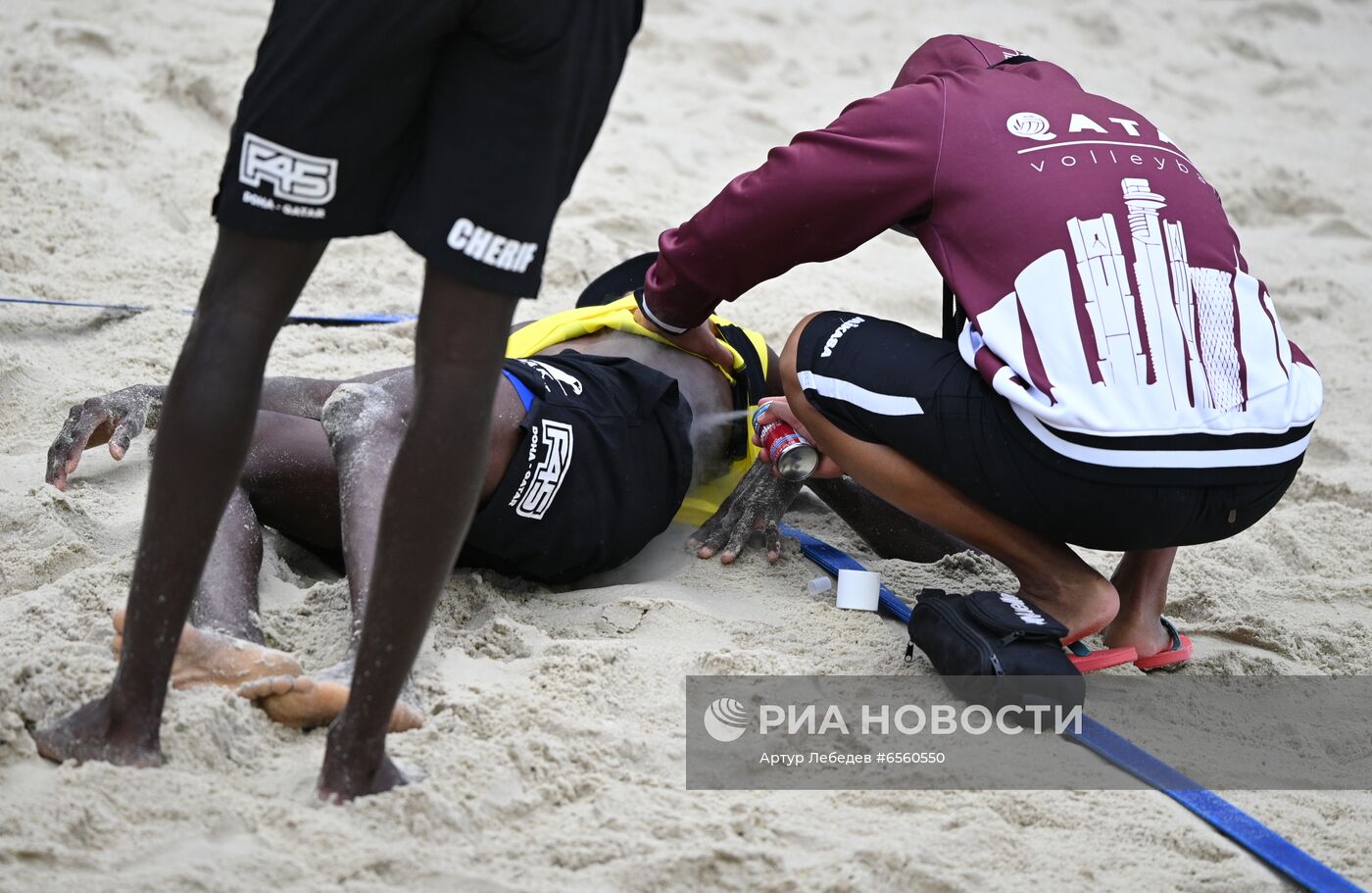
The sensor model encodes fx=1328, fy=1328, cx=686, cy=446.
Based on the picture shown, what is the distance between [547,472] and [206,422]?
800mm

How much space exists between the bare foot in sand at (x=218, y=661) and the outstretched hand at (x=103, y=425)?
0.76 metres

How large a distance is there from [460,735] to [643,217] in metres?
2.50

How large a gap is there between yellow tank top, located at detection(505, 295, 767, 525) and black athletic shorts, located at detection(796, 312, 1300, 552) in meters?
0.39

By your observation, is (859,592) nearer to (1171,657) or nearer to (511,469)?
(1171,657)

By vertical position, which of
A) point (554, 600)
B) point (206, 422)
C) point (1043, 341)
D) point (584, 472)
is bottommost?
point (554, 600)

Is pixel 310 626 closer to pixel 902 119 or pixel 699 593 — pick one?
pixel 699 593

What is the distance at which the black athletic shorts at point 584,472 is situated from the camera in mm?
2096

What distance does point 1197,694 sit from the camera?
2180mm

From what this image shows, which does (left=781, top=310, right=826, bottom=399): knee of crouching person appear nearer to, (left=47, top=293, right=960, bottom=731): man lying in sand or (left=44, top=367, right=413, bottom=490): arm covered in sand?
(left=47, top=293, right=960, bottom=731): man lying in sand

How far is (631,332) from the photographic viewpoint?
2541 mm

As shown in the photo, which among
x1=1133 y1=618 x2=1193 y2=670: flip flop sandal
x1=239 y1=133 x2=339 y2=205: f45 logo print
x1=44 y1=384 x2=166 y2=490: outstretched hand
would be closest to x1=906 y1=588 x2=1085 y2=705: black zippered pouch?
x1=1133 y1=618 x2=1193 y2=670: flip flop sandal

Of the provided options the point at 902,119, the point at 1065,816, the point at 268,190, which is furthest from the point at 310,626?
the point at 902,119

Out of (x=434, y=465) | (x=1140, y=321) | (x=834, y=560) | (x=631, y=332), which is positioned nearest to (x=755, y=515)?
(x=834, y=560)

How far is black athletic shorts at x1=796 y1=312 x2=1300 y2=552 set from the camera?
6.61 ft
